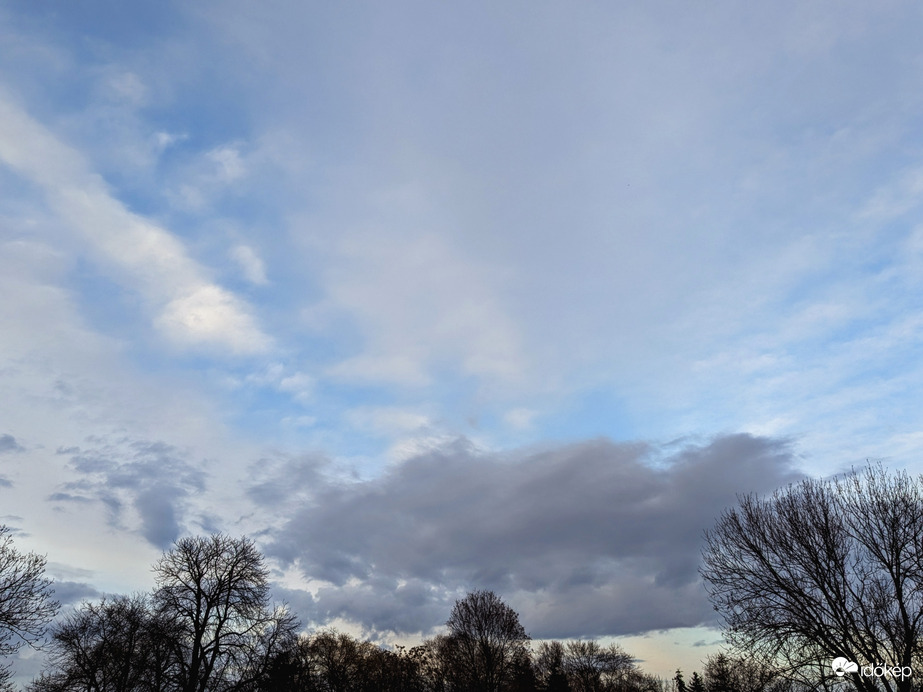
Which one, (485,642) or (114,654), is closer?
(114,654)

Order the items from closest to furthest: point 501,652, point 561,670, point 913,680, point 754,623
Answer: point 913,680
point 754,623
point 501,652
point 561,670

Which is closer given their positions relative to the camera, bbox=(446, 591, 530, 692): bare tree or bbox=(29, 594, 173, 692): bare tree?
bbox=(29, 594, 173, 692): bare tree

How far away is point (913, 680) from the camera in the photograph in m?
20.2

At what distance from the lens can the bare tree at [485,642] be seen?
65.8m

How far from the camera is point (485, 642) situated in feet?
220

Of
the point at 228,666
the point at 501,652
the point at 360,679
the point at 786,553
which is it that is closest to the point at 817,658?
the point at 786,553

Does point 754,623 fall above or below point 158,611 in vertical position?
below

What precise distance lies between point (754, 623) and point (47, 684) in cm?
4575

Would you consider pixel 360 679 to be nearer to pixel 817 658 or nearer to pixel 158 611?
pixel 158 611

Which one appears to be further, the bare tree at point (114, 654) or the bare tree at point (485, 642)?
the bare tree at point (485, 642)

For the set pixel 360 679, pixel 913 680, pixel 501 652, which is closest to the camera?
pixel 913 680

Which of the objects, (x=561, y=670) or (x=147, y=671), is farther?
(x=561, y=670)

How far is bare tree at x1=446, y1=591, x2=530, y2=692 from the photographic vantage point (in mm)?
65812

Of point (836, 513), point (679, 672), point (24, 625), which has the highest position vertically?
point (836, 513)
